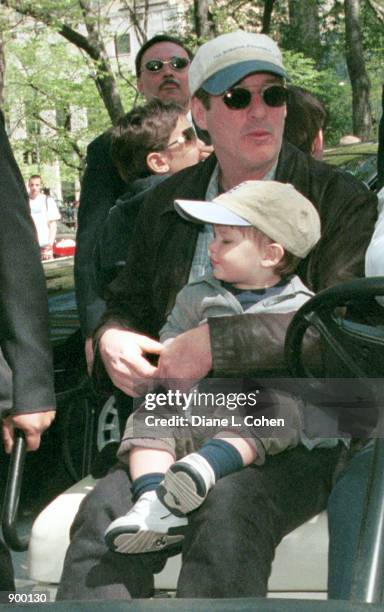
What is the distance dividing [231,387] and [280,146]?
0.66 m

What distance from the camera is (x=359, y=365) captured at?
1852 millimetres

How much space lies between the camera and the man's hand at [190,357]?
7.32ft

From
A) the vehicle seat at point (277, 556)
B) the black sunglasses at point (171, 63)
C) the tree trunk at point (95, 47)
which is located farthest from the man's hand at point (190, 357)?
the tree trunk at point (95, 47)

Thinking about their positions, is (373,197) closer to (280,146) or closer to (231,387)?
(280,146)

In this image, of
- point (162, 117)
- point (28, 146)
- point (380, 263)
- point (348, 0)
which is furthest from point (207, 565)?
point (28, 146)

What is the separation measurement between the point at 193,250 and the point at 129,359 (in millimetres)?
302

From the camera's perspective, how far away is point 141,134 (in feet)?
10.8

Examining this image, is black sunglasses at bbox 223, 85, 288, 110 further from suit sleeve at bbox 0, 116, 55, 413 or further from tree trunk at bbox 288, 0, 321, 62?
tree trunk at bbox 288, 0, 321, 62

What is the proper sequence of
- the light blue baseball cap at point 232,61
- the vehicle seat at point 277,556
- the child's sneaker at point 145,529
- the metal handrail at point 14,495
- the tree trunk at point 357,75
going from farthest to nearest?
the tree trunk at point 357,75 < the light blue baseball cap at point 232,61 < the metal handrail at point 14,495 < the vehicle seat at point 277,556 < the child's sneaker at point 145,529

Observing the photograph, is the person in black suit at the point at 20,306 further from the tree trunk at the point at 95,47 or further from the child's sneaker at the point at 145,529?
the tree trunk at the point at 95,47

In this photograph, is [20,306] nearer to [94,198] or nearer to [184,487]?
[184,487]

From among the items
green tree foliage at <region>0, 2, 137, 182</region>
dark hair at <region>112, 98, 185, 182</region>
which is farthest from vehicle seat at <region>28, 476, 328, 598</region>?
green tree foliage at <region>0, 2, 137, 182</region>

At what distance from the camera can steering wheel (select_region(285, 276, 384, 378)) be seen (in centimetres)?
178

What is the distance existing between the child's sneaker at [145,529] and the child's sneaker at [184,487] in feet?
0.09
